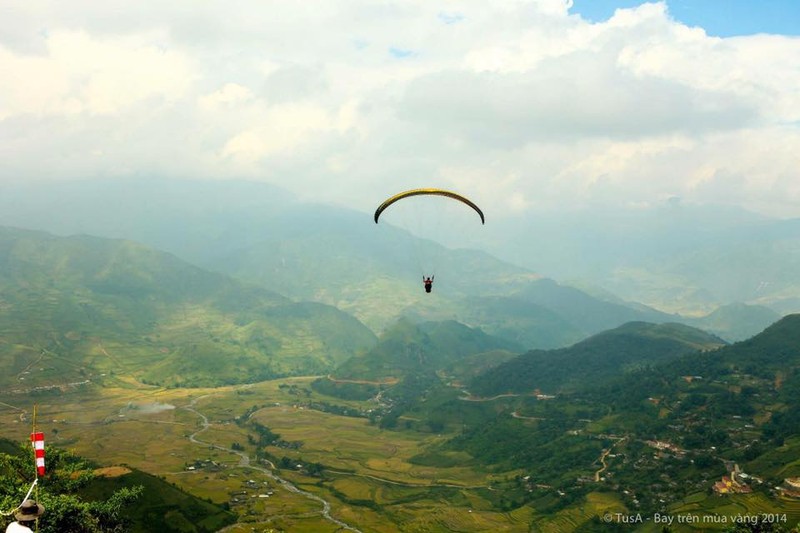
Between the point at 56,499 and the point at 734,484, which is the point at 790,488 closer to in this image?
the point at 734,484

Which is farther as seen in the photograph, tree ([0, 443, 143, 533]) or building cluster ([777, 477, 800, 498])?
building cluster ([777, 477, 800, 498])

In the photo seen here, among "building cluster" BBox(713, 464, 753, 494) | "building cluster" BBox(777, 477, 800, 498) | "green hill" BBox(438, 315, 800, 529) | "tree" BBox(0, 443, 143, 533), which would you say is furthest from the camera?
"green hill" BBox(438, 315, 800, 529)

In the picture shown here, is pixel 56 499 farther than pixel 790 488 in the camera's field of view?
No

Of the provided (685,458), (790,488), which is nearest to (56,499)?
(790,488)

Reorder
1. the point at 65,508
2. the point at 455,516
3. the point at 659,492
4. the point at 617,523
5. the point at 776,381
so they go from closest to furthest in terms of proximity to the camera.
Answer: the point at 65,508
the point at 617,523
the point at 659,492
the point at 455,516
the point at 776,381

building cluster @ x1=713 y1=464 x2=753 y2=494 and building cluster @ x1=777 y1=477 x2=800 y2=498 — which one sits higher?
building cluster @ x1=777 y1=477 x2=800 y2=498

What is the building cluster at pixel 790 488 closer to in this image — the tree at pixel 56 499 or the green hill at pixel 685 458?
the green hill at pixel 685 458

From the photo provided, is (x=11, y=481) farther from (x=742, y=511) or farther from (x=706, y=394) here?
(x=706, y=394)

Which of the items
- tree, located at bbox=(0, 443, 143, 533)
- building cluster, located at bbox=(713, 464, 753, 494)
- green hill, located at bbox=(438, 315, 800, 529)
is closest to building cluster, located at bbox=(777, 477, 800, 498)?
green hill, located at bbox=(438, 315, 800, 529)

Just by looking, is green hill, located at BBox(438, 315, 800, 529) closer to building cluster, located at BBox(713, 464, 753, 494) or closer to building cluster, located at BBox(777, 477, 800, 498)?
building cluster, located at BBox(713, 464, 753, 494)

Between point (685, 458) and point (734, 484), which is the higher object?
point (734, 484)

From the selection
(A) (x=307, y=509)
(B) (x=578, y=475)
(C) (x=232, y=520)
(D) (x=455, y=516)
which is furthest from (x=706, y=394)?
(C) (x=232, y=520)
